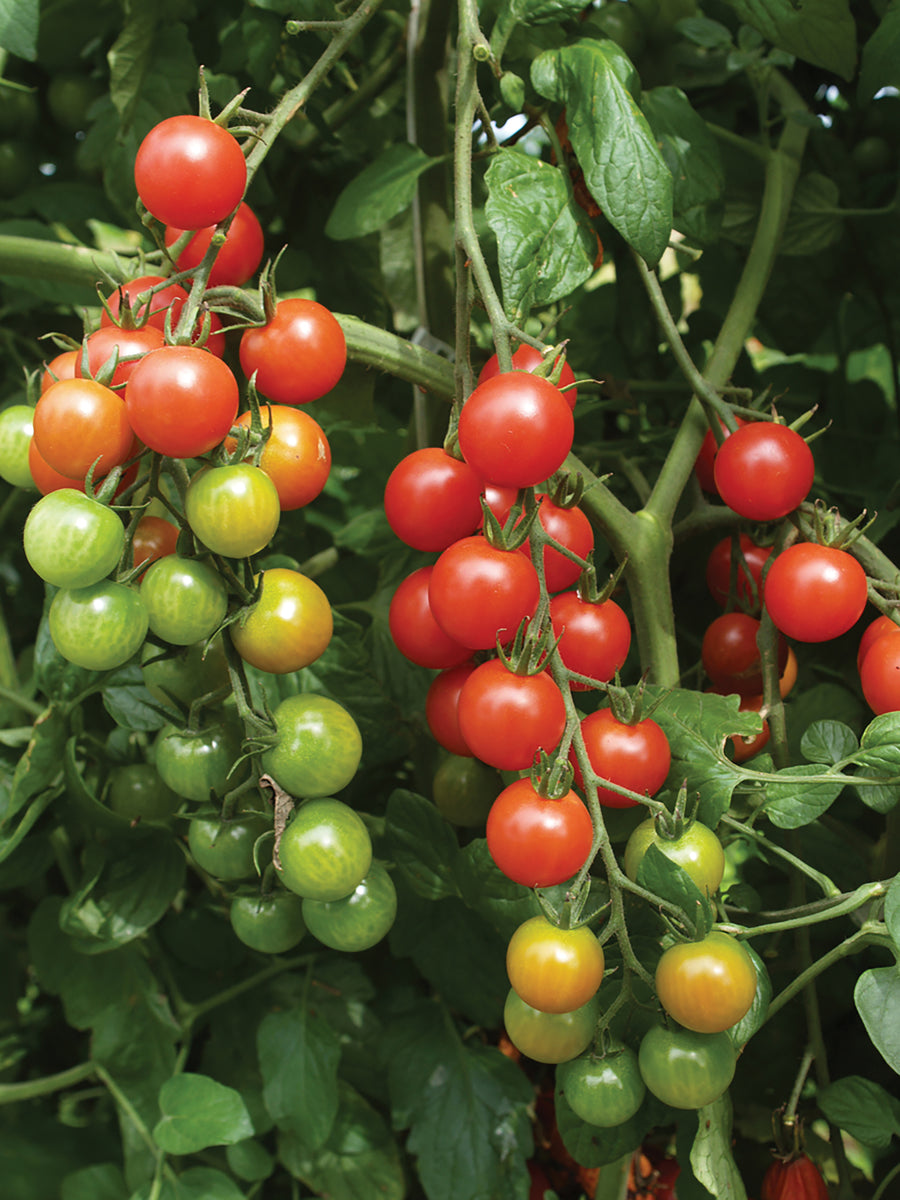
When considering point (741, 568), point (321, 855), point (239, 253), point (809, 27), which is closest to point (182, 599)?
point (321, 855)

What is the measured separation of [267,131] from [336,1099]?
0.61 m

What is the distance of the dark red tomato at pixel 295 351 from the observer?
48 cm

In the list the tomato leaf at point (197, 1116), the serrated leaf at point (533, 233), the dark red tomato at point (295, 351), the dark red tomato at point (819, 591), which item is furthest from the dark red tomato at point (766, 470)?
the tomato leaf at point (197, 1116)

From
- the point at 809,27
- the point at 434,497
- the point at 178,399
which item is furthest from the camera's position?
the point at 809,27

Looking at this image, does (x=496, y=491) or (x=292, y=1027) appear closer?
(x=496, y=491)

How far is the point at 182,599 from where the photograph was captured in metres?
0.42

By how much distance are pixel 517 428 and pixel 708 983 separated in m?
0.25

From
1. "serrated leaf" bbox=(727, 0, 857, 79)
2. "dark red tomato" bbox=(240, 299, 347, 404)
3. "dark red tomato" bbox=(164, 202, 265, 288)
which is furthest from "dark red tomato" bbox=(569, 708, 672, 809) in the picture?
"serrated leaf" bbox=(727, 0, 857, 79)

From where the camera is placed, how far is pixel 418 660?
21.3 inches

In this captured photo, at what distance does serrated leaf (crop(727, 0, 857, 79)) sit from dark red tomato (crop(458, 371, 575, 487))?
0.37 metres

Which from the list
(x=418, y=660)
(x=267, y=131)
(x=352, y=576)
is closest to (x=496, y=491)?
(x=418, y=660)

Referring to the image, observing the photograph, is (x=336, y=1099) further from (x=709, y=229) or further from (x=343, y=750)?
(x=709, y=229)

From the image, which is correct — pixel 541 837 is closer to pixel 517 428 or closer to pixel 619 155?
pixel 517 428

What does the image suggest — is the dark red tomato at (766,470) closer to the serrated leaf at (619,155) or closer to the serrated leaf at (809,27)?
the serrated leaf at (619,155)
